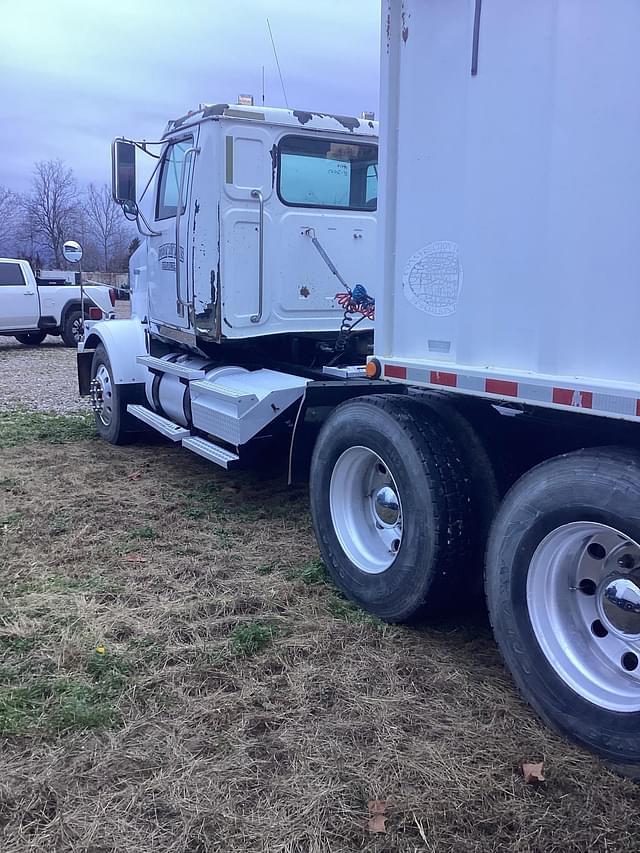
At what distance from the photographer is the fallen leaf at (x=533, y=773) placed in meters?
2.81

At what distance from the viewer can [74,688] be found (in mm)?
3451

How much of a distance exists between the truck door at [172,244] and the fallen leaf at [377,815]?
462 cm

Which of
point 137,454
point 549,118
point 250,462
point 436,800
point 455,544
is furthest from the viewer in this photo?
point 137,454

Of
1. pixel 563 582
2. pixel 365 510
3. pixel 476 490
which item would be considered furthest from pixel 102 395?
pixel 563 582

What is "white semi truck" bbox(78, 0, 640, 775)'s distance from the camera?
2.85 m

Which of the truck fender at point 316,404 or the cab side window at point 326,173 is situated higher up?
the cab side window at point 326,173

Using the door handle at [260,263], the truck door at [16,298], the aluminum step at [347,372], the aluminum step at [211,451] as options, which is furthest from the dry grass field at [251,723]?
the truck door at [16,298]

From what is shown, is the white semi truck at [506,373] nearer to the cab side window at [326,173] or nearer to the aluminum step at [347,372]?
the aluminum step at [347,372]

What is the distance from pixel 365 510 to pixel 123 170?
4.15 metres

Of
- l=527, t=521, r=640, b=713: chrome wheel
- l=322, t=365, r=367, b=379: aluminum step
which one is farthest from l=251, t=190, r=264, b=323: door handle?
l=527, t=521, r=640, b=713: chrome wheel

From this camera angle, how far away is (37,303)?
18.8 meters

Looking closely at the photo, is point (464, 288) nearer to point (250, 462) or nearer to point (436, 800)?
point (436, 800)

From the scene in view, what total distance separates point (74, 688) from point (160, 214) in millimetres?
4990

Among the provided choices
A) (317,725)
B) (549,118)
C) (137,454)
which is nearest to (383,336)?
(549,118)
